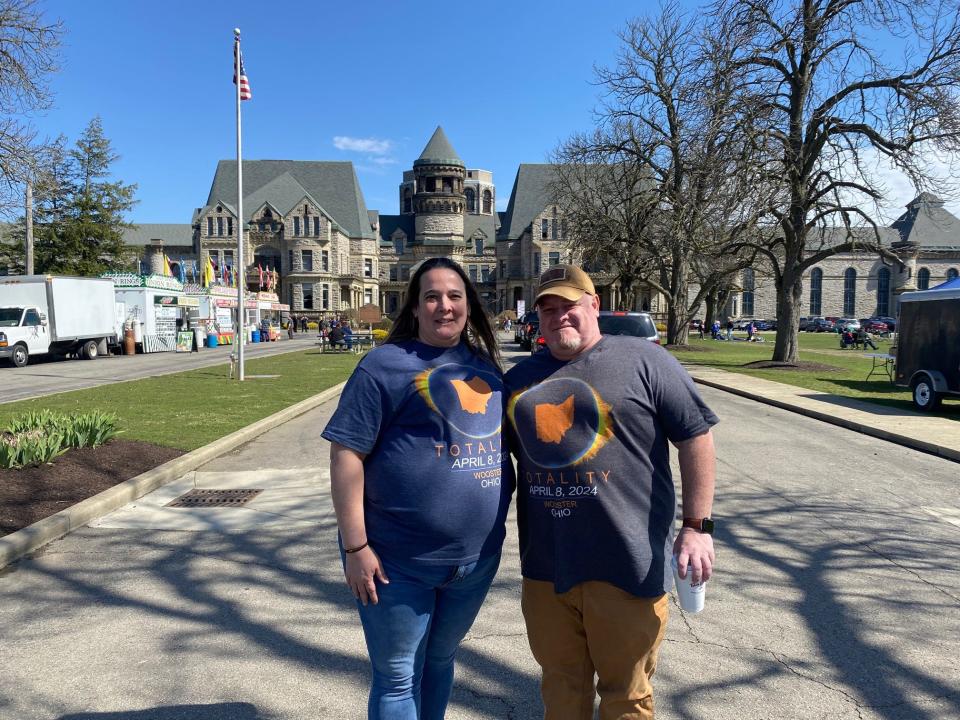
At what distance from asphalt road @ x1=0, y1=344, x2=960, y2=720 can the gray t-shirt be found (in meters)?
1.16

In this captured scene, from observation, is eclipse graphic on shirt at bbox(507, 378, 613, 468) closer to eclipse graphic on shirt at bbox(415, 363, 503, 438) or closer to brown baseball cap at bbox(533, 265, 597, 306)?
eclipse graphic on shirt at bbox(415, 363, 503, 438)

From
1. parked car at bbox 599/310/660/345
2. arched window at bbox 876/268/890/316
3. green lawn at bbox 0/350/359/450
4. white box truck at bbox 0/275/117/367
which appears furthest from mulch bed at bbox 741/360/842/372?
arched window at bbox 876/268/890/316

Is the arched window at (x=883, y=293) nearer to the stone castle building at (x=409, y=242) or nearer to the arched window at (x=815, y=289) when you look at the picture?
the stone castle building at (x=409, y=242)

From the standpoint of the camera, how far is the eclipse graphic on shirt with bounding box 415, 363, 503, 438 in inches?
88.7

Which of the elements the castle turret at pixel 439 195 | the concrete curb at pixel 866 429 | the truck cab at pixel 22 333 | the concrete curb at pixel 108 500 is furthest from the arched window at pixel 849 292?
the concrete curb at pixel 108 500

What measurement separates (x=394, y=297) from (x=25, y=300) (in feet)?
292

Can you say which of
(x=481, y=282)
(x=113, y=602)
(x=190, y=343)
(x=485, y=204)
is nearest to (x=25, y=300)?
(x=190, y=343)

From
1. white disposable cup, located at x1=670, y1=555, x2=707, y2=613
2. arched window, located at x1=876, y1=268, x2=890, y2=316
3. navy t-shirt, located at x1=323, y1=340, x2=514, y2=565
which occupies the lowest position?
white disposable cup, located at x1=670, y1=555, x2=707, y2=613

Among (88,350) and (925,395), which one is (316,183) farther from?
(925,395)

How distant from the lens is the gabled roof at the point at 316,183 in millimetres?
91625

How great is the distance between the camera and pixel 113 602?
4.25 m

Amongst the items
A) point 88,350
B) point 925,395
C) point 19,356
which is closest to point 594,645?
point 925,395

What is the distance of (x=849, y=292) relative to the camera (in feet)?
316

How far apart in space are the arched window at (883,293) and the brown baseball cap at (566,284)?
356ft
